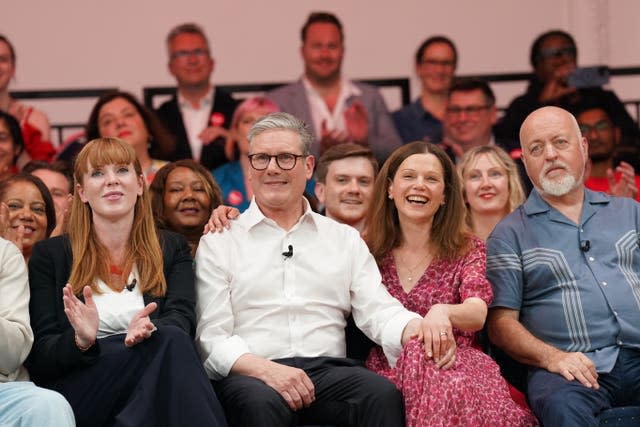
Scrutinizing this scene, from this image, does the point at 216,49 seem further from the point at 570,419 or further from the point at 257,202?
the point at 570,419

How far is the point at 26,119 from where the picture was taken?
6.11m

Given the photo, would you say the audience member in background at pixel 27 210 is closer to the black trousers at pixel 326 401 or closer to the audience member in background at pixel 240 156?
the black trousers at pixel 326 401

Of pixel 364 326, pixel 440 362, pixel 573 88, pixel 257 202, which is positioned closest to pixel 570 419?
pixel 440 362

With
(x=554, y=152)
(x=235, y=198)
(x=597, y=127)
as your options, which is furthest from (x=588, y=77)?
(x=554, y=152)

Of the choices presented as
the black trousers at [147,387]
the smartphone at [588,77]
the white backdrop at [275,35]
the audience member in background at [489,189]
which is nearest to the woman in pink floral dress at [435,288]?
the black trousers at [147,387]

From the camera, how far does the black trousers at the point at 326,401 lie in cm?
363

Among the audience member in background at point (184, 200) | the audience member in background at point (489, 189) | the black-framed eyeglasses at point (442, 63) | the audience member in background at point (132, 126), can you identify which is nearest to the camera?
the audience member in background at point (184, 200)

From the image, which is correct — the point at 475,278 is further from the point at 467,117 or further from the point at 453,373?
the point at 467,117

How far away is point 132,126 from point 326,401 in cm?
237

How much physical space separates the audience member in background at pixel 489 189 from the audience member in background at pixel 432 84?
5.14 ft

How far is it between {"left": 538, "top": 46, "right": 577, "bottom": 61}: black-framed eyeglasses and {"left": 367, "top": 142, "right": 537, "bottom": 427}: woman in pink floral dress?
8.54 ft

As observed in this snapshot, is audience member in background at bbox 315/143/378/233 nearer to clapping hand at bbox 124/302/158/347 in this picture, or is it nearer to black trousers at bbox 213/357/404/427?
black trousers at bbox 213/357/404/427

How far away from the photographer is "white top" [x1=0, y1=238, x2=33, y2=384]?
3.61 metres

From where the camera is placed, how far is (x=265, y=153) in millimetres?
4059
